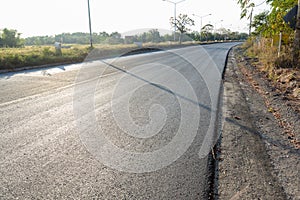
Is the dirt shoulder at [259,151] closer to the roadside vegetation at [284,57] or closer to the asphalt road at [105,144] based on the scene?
the asphalt road at [105,144]

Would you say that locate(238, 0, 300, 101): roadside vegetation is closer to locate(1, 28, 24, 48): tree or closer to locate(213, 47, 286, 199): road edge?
locate(213, 47, 286, 199): road edge

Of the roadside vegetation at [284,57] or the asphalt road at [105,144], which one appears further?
the roadside vegetation at [284,57]

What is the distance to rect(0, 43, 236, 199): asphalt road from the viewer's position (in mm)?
2592

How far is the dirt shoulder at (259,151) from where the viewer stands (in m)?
2.64

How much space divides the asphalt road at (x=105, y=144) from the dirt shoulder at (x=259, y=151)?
0.30 metres

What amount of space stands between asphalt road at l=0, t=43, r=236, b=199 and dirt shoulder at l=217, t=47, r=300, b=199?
0.30 meters

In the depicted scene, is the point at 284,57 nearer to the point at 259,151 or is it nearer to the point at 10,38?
the point at 259,151

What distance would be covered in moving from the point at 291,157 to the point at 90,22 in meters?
22.3

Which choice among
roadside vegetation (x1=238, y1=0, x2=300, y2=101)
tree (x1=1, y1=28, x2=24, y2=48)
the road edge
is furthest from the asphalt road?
tree (x1=1, y1=28, x2=24, y2=48)

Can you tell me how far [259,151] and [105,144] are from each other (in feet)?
7.65

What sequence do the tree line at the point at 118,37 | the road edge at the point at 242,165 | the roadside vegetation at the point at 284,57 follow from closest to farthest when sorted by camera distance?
the road edge at the point at 242,165 → the roadside vegetation at the point at 284,57 → the tree line at the point at 118,37

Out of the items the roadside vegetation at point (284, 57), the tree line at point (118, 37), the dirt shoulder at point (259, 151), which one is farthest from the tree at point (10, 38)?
the dirt shoulder at point (259, 151)

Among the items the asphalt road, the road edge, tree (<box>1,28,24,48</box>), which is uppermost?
tree (<box>1,28,24,48</box>)

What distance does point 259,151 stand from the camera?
3570 millimetres
